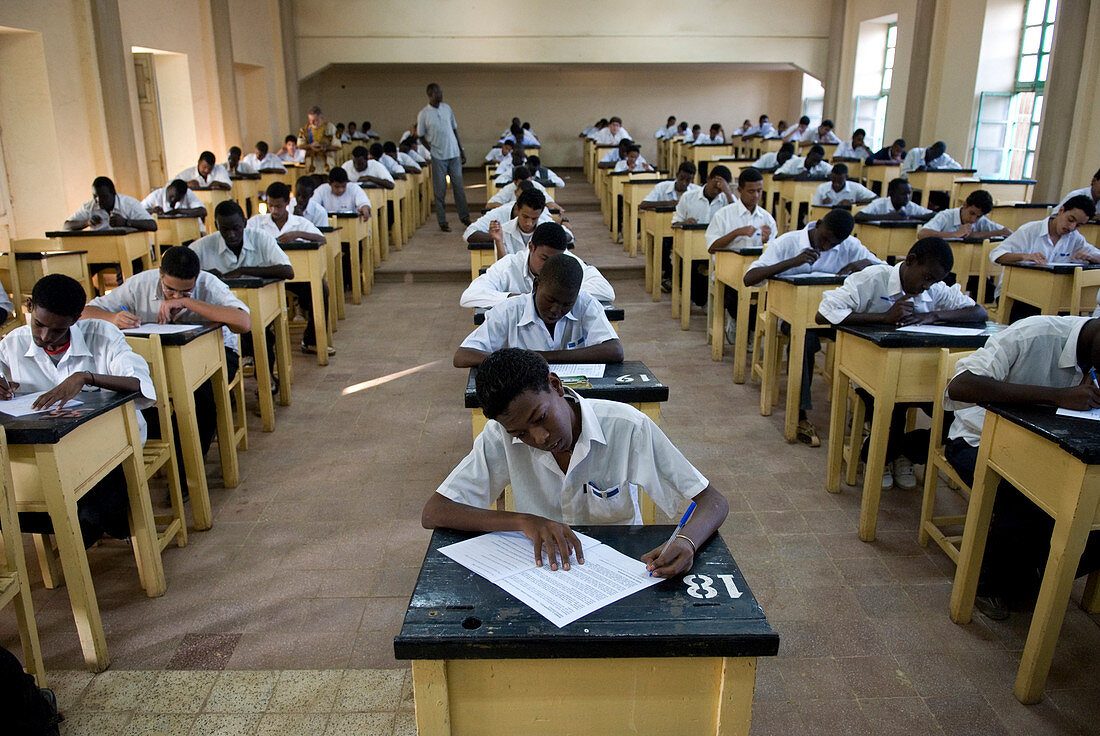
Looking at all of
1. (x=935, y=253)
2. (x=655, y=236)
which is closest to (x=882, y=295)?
(x=935, y=253)

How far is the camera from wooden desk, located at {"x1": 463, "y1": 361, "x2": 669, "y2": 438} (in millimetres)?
2461

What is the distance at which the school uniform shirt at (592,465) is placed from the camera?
5.58ft

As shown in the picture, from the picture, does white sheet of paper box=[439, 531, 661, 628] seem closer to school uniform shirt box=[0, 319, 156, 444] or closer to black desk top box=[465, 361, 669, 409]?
black desk top box=[465, 361, 669, 409]

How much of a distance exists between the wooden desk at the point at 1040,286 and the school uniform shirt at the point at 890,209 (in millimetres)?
2128

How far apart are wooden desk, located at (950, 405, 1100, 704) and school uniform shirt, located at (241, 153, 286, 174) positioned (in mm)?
10552

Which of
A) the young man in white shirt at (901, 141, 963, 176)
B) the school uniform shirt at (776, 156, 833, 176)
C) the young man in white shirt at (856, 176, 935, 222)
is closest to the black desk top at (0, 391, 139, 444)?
A: the young man in white shirt at (856, 176, 935, 222)

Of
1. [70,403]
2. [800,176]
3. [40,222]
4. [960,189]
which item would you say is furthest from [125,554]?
[960,189]

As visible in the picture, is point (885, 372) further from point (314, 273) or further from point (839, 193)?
point (839, 193)

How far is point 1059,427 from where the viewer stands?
6.95ft

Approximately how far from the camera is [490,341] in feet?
9.71

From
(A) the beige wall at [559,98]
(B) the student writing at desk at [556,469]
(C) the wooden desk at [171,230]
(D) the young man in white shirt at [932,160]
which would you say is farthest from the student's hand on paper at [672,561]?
(A) the beige wall at [559,98]

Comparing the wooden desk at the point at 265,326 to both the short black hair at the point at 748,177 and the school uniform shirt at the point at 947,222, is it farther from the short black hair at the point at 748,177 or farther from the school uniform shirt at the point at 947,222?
the school uniform shirt at the point at 947,222

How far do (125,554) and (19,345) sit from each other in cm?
94

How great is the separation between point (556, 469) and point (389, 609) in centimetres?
129
